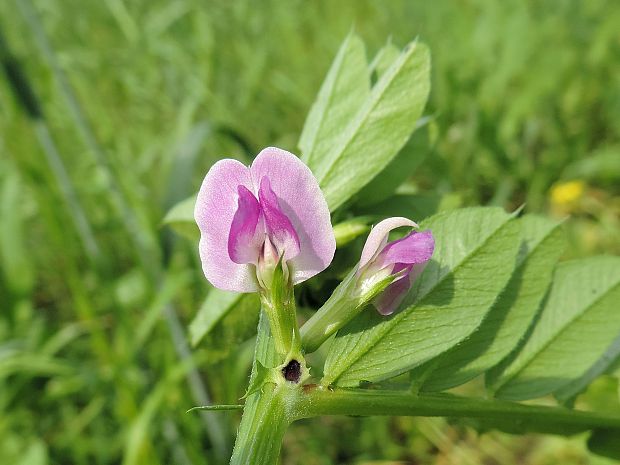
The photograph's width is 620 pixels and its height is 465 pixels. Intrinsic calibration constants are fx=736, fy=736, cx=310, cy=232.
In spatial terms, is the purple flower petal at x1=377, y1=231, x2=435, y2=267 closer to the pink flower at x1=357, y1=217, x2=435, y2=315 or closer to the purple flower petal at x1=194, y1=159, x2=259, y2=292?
the pink flower at x1=357, y1=217, x2=435, y2=315

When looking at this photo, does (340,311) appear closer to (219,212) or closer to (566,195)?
(219,212)

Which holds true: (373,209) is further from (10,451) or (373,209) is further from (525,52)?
(525,52)

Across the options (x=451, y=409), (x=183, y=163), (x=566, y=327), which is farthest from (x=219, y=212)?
(x=183, y=163)

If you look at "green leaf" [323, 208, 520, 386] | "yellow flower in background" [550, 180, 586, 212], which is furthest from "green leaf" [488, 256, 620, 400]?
"yellow flower in background" [550, 180, 586, 212]

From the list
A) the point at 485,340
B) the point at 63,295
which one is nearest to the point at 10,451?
the point at 63,295

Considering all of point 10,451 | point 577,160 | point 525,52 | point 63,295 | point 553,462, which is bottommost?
point 553,462

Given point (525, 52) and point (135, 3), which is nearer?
point (525, 52)

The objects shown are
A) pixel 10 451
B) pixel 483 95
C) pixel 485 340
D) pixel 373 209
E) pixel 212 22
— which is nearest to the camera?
pixel 485 340
